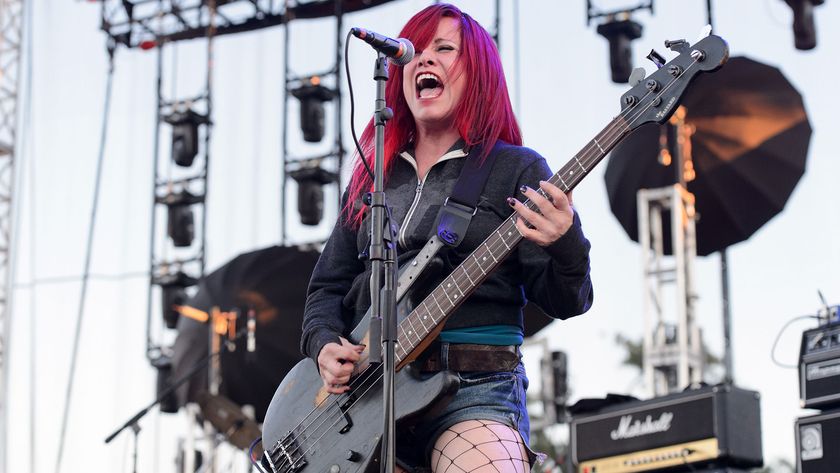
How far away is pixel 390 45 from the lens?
286 centimetres

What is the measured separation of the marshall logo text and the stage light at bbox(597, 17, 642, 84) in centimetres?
470

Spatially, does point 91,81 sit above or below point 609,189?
above

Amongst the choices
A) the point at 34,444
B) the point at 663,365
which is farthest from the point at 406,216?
the point at 34,444

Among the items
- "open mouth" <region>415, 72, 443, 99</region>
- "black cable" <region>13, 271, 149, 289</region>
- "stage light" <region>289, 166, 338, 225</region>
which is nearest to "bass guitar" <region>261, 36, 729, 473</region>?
"open mouth" <region>415, 72, 443, 99</region>

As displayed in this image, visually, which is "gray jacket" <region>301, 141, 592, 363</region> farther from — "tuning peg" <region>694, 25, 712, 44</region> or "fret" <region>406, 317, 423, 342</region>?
"tuning peg" <region>694, 25, 712, 44</region>

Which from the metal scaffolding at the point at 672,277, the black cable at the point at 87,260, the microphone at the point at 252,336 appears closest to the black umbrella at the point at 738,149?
the metal scaffolding at the point at 672,277

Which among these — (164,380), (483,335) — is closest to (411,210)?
(483,335)

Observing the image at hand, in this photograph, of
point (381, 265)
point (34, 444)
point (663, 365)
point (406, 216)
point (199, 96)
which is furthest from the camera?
point (199, 96)

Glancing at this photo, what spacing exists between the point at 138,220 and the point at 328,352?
11997 mm

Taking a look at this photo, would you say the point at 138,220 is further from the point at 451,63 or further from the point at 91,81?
the point at 451,63

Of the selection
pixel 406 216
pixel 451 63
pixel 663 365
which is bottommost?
pixel 663 365

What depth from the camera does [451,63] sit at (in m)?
3.05

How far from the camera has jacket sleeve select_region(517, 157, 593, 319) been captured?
2.70 m

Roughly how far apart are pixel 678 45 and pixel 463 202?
62 centimetres
